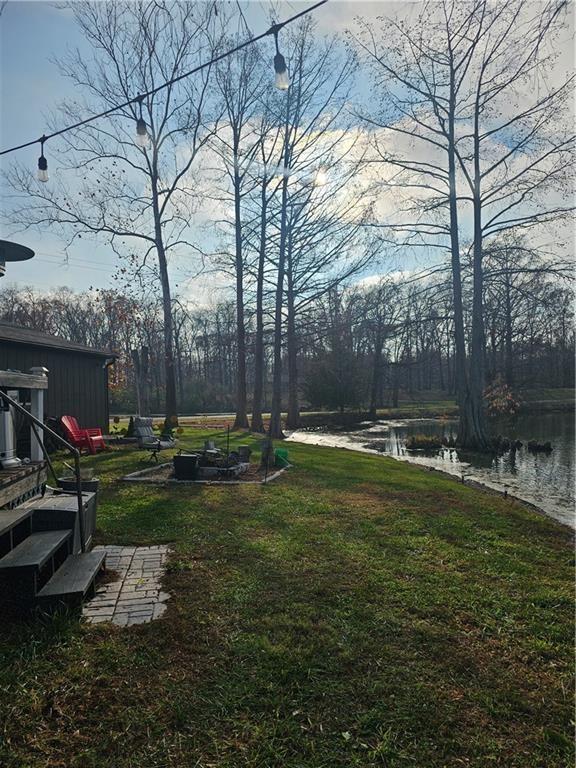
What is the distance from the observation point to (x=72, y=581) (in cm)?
303

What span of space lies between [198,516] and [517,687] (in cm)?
377

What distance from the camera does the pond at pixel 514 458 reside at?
9.48 metres

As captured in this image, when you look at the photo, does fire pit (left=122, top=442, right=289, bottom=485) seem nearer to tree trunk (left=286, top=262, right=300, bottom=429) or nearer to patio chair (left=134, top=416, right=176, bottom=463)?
patio chair (left=134, top=416, right=176, bottom=463)

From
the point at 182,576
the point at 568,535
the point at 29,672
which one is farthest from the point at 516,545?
the point at 29,672

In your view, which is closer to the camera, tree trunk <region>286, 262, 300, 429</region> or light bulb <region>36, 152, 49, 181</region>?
light bulb <region>36, 152, 49, 181</region>

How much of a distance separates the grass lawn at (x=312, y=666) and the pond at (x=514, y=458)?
4.55 metres

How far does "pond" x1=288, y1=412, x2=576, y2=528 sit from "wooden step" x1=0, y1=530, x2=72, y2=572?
267 inches

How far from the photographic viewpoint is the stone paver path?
302 centimetres

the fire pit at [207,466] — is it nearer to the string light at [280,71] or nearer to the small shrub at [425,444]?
the string light at [280,71]

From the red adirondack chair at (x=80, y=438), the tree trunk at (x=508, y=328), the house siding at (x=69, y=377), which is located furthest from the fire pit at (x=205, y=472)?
the tree trunk at (x=508, y=328)

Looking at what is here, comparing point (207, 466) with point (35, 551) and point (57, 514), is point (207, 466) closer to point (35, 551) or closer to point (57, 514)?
point (57, 514)

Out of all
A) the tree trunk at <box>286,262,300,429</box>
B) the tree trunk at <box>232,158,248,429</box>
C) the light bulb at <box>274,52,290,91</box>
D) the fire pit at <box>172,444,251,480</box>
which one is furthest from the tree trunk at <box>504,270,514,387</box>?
the light bulb at <box>274,52,290,91</box>

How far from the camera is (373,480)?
8430mm

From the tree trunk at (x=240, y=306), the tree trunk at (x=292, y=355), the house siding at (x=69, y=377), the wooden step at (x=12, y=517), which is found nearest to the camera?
the wooden step at (x=12, y=517)
